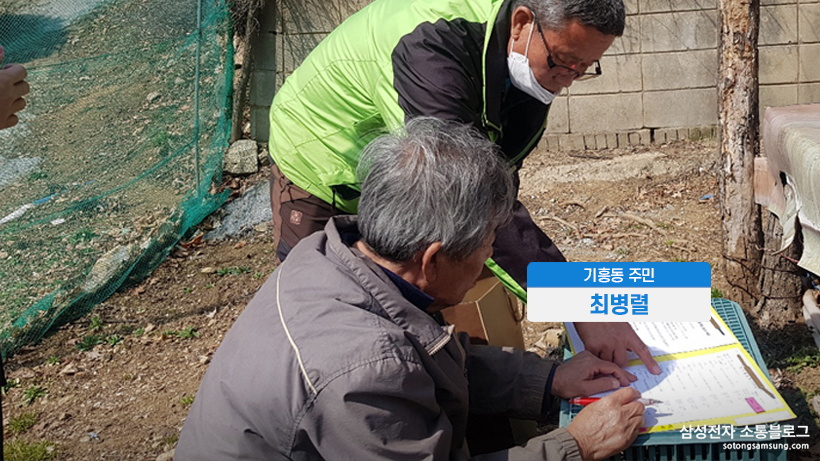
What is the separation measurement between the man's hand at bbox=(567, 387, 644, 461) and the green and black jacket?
1.48ft

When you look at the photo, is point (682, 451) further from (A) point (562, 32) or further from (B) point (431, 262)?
(A) point (562, 32)

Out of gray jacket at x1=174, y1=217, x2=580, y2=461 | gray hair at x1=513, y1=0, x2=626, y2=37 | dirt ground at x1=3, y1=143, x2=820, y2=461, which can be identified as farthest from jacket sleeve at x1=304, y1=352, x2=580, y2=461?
dirt ground at x1=3, y1=143, x2=820, y2=461

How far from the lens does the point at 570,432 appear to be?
175cm

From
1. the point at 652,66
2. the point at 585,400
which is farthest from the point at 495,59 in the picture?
the point at 652,66

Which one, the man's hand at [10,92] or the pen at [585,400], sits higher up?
the man's hand at [10,92]

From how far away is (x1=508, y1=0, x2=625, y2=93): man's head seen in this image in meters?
2.00

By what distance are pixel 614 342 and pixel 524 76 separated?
30.3 inches

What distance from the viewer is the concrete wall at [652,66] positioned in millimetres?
5871

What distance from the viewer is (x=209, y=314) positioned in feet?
14.9

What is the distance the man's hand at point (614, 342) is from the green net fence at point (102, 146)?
11.0 ft

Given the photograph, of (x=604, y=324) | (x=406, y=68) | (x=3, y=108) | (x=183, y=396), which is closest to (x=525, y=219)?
(x=604, y=324)

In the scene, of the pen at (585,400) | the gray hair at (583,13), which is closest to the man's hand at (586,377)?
the pen at (585,400)

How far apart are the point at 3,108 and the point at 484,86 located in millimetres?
1337
